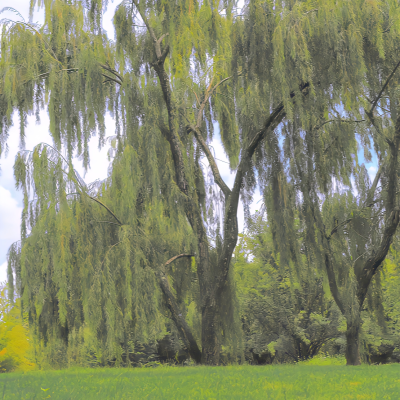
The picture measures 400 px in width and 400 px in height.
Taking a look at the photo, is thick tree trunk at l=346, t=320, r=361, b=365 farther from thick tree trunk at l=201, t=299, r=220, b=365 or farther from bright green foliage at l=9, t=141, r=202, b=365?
bright green foliage at l=9, t=141, r=202, b=365

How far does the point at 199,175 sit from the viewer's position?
9.41m

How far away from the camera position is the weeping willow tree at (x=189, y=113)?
7.02 metres

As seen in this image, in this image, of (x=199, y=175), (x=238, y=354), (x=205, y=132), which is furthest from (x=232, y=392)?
(x=205, y=132)

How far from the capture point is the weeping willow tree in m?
7.02

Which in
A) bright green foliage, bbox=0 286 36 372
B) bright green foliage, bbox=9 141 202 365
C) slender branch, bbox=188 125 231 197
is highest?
slender branch, bbox=188 125 231 197

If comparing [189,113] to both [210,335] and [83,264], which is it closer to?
[83,264]

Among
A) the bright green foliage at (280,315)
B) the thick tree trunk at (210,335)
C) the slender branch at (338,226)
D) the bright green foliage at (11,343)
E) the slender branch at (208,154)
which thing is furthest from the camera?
the bright green foliage at (11,343)

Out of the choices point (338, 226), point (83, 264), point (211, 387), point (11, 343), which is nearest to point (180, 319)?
point (83, 264)

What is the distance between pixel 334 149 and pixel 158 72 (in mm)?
4084

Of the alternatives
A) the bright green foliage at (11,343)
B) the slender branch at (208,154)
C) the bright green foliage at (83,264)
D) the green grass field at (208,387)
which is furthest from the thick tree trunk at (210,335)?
the bright green foliage at (11,343)

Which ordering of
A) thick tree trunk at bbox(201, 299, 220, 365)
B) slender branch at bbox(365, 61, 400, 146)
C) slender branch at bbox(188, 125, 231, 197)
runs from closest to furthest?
slender branch at bbox(365, 61, 400, 146)
thick tree trunk at bbox(201, 299, 220, 365)
slender branch at bbox(188, 125, 231, 197)

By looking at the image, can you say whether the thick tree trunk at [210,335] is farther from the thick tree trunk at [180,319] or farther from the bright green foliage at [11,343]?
the bright green foliage at [11,343]

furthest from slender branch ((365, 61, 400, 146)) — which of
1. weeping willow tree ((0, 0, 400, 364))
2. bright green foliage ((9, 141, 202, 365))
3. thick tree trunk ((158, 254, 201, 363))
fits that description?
thick tree trunk ((158, 254, 201, 363))

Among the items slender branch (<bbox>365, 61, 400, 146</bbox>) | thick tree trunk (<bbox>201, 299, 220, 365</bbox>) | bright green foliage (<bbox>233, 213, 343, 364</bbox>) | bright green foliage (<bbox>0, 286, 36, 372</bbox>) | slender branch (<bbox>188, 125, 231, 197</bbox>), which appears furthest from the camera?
bright green foliage (<bbox>0, 286, 36, 372</bbox>)
